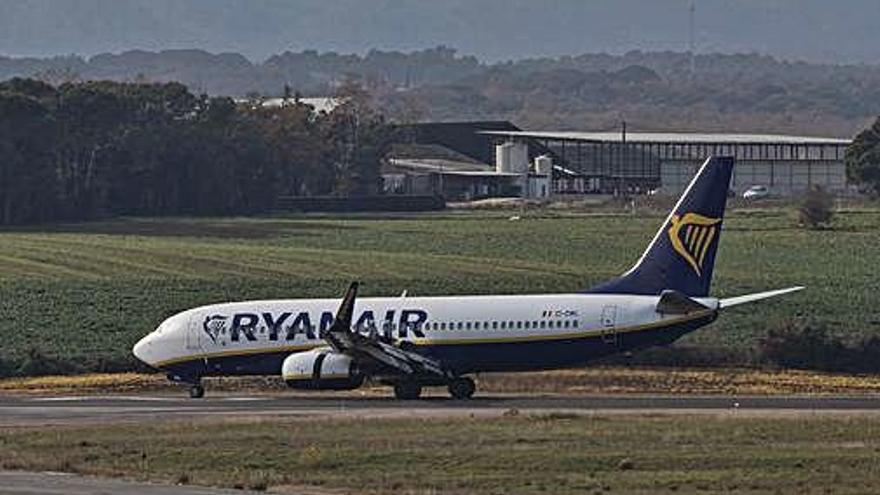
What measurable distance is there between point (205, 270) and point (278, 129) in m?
84.4

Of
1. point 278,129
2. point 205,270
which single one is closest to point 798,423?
point 205,270

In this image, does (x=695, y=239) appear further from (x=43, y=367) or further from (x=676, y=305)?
(x=43, y=367)

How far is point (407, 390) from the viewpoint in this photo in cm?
6612

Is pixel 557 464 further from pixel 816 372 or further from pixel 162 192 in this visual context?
pixel 162 192

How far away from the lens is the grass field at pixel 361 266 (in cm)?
8338

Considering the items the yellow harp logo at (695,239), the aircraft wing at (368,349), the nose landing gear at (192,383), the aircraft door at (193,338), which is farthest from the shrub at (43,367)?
the yellow harp logo at (695,239)

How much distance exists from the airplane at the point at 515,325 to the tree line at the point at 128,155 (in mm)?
75891

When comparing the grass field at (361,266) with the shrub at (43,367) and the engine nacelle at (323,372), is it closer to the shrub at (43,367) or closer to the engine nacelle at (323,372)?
the shrub at (43,367)

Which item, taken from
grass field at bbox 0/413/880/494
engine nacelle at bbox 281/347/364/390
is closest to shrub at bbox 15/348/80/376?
engine nacelle at bbox 281/347/364/390

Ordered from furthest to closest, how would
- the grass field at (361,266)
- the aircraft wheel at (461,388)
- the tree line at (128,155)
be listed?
the tree line at (128,155), the grass field at (361,266), the aircraft wheel at (461,388)

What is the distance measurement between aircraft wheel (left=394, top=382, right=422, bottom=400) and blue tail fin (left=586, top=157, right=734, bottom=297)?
241 inches

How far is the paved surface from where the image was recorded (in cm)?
4325

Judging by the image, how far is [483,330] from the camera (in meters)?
65.0

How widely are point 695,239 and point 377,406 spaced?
368 inches
